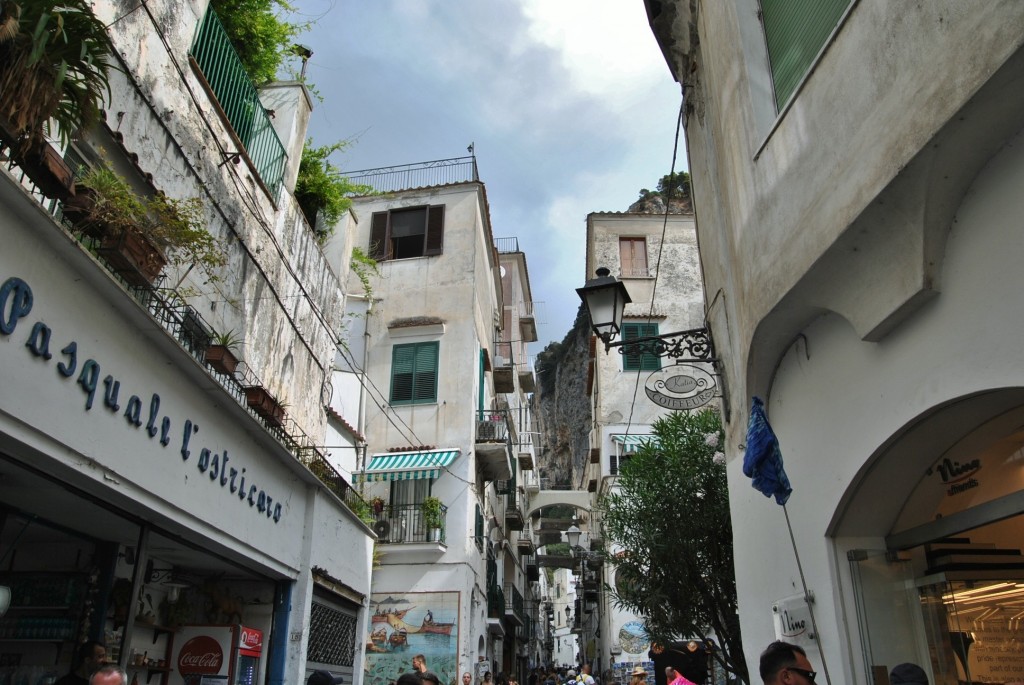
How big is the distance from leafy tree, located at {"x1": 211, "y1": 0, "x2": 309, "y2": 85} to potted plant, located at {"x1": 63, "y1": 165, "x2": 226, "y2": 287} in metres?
4.88

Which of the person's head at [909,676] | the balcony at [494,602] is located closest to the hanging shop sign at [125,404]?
the person's head at [909,676]

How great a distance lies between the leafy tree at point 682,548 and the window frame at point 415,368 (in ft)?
29.8

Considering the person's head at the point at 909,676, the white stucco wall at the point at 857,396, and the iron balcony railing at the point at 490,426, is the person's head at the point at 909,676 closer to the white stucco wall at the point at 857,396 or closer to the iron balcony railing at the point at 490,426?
the white stucco wall at the point at 857,396

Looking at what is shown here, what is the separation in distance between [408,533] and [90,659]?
13594mm

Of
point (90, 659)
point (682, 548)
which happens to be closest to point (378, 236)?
point (682, 548)

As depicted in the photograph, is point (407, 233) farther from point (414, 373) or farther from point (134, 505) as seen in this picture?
point (134, 505)

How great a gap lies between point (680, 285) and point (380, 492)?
629 inches

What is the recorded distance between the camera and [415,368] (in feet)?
70.2

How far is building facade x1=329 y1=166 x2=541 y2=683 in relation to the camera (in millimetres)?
19156

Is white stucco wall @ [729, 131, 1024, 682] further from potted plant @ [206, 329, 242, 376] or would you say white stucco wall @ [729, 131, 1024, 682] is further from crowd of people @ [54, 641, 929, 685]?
potted plant @ [206, 329, 242, 376]

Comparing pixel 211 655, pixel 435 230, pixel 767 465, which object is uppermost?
pixel 435 230

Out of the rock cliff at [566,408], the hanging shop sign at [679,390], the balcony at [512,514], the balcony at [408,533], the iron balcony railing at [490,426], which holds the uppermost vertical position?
the rock cliff at [566,408]

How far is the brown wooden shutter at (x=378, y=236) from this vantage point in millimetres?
22969

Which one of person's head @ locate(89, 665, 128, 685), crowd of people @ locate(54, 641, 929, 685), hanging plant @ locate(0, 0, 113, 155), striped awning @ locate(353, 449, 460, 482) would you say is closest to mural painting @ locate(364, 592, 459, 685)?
striped awning @ locate(353, 449, 460, 482)
